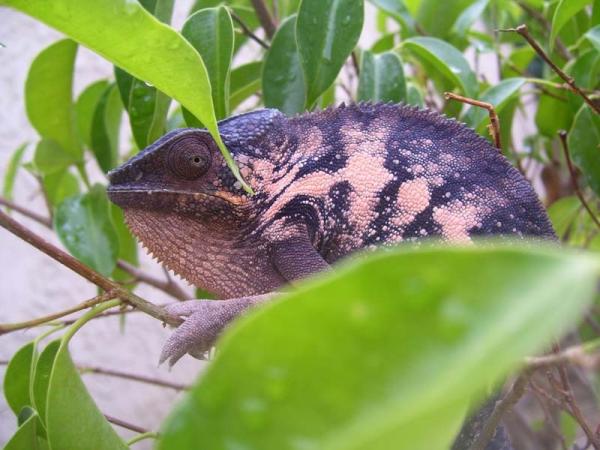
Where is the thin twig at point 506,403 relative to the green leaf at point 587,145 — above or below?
below

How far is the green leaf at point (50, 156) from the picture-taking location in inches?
48.8

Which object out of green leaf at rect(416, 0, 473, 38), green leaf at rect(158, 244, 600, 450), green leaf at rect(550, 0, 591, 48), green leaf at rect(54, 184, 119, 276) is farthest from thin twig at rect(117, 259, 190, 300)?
green leaf at rect(158, 244, 600, 450)

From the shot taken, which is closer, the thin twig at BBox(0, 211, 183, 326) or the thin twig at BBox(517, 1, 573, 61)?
the thin twig at BBox(0, 211, 183, 326)

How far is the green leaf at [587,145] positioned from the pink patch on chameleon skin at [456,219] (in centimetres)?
28

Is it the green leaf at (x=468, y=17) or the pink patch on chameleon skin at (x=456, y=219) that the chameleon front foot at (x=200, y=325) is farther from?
the green leaf at (x=468, y=17)

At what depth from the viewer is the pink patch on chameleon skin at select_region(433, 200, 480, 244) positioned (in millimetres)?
849

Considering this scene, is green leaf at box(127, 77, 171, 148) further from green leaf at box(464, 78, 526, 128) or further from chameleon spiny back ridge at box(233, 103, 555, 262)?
green leaf at box(464, 78, 526, 128)


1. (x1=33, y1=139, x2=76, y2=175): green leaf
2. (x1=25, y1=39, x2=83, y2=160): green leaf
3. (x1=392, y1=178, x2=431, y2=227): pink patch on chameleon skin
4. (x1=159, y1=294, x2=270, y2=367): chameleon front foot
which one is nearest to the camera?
(x1=159, y1=294, x2=270, y2=367): chameleon front foot

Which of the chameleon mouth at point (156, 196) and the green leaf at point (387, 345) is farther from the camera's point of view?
the chameleon mouth at point (156, 196)

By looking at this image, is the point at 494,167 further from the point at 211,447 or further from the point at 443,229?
the point at 211,447

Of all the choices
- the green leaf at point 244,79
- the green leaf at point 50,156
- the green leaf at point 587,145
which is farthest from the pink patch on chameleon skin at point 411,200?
the green leaf at point 50,156

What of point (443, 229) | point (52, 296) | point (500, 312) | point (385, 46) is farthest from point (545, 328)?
point (52, 296)

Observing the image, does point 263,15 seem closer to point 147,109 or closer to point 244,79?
point 244,79

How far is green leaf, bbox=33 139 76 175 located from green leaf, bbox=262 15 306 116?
1.51ft
